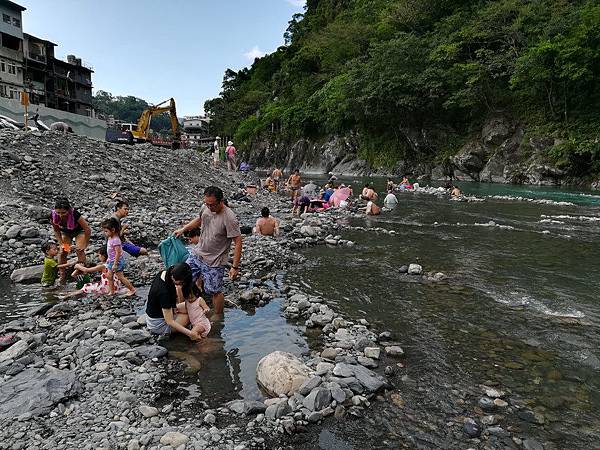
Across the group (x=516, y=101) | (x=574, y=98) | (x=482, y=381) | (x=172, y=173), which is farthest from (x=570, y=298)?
(x=516, y=101)

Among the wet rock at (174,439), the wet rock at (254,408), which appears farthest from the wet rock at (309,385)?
the wet rock at (174,439)

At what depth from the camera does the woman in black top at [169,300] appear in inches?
239

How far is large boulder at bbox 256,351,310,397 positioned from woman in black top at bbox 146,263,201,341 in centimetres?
158

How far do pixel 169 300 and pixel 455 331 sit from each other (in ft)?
14.7

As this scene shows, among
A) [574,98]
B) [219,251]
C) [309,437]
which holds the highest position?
[574,98]

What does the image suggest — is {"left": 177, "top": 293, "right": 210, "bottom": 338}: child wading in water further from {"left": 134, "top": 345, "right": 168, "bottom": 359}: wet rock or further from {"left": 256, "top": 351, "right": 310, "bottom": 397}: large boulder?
{"left": 256, "top": 351, "right": 310, "bottom": 397}: large boulder

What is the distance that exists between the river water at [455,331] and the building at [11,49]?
194ft

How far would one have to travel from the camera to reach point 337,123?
2207 inches

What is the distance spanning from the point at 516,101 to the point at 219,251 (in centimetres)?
4133

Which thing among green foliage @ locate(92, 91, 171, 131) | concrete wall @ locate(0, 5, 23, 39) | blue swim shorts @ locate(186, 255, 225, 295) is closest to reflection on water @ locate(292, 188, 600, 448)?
blue swim shorts @ locate(186, 255, 225, 295)

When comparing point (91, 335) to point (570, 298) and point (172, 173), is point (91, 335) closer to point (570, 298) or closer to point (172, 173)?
point (570, 298)

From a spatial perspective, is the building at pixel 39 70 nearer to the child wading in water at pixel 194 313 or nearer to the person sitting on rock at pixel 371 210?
the person sitting on rock at pixel 371 210

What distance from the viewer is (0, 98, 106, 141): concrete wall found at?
34.9 m

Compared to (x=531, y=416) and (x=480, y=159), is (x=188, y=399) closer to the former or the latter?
(x=531, y=416)
